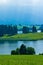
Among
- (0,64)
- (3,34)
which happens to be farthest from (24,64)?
(3,34)

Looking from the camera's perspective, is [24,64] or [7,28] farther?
[7,28]

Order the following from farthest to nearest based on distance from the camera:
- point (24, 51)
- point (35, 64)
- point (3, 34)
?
point (3, 34)
point (24, 51)
point (35, 64)

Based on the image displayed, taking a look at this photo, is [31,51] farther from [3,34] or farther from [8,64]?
[3,34]

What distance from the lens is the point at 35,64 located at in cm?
910

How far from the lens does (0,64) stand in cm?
913

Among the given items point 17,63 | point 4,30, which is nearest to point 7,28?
point 4,30

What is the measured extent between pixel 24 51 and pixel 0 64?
1880 centimetres

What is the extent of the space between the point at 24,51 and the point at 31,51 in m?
1.47

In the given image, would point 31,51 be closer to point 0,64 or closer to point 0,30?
point 0,64

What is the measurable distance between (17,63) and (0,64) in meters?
0.75

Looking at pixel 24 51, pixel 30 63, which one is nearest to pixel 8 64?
pixel 30 63

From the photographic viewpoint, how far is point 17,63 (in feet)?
30.7

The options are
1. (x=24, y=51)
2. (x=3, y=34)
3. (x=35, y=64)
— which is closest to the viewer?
(x=35, y=64)

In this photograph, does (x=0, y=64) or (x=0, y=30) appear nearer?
(x=0, y=64)
